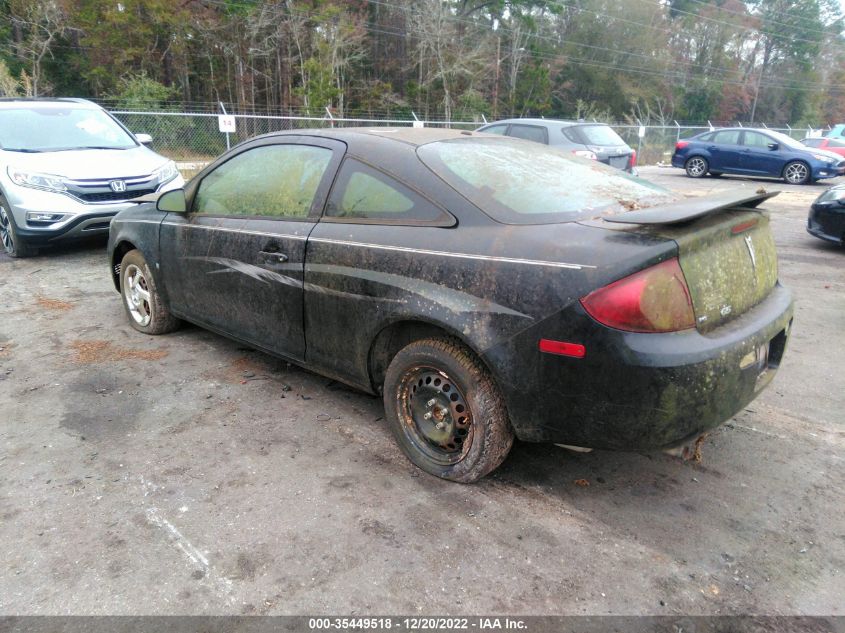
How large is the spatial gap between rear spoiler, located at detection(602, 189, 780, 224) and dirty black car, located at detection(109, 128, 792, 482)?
0.06 feet

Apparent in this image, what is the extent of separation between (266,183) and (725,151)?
1689cm

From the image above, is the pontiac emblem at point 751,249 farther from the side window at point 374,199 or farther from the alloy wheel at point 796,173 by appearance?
the alloy wheel at point 796,173

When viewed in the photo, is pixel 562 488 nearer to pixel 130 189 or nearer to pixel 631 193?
pixel 631 193

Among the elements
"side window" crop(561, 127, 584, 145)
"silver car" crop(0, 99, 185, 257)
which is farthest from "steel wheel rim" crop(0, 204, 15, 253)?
"side window" crop(561, 127, 584, 145)

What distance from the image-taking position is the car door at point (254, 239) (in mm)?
3432

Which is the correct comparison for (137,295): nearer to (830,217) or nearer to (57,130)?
(57,130)

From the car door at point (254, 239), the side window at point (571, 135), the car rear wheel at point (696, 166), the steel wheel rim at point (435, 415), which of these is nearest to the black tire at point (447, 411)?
the steel wheel rim at point (435, 415)

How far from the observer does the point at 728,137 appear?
17281mm

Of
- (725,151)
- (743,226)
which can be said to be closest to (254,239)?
(743,226)

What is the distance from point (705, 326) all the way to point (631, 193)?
1.01m

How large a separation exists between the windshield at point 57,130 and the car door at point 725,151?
50.7 feet

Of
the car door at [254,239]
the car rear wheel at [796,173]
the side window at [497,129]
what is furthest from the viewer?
the car rear wheel at [796,173]

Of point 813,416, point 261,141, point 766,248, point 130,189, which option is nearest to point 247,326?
point 261,141

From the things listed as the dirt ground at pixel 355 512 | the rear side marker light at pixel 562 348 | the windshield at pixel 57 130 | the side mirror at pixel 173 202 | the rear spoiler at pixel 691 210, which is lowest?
the dirt ground at pixel 355 512
